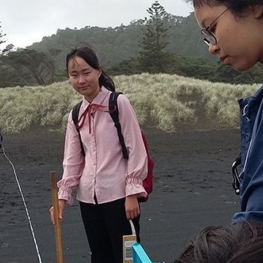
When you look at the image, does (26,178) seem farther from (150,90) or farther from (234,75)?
(234,75)

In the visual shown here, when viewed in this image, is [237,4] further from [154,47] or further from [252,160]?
[154,47]

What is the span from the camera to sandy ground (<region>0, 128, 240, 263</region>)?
4.00 meters

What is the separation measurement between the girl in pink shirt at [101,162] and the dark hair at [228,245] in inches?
57.4

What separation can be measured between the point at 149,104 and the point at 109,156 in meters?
11.6

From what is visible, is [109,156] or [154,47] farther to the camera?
[154,47]

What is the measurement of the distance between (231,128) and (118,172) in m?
10.6

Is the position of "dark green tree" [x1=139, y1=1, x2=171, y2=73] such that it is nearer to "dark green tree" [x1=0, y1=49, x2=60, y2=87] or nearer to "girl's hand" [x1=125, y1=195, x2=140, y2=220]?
"dark green tree" [x1=0, y1=49, x2=60, y2=87]

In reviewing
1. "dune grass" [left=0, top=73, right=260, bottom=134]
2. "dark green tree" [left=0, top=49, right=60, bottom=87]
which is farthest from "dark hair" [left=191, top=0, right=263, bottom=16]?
"dark green tree" [left=0, top=49, right=60, bottom=87]

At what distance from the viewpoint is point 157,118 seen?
13.1m

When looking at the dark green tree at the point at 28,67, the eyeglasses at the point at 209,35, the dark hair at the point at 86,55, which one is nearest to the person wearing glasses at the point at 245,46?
the eyeglasses at the point at 209,35

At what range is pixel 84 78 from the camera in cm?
240

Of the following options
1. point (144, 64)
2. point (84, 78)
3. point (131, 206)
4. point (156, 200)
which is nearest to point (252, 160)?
point (131, 206)

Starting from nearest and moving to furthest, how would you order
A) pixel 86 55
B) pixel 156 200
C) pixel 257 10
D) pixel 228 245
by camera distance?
pixel 228 245, pixel 257 10, pixel 86 55, pixel 156 200

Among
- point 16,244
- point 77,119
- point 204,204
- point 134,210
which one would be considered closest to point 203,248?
point 134,210
